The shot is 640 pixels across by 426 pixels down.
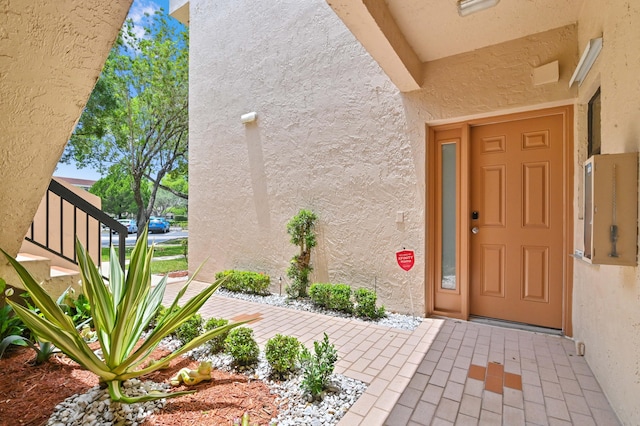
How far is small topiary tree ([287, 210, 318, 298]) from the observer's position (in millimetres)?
4445

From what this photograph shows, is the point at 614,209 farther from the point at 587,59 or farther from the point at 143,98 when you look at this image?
the point at 143,98

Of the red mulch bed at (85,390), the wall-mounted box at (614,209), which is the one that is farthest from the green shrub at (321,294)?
the wall-mounted box at (614,209)

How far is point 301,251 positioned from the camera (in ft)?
14.8

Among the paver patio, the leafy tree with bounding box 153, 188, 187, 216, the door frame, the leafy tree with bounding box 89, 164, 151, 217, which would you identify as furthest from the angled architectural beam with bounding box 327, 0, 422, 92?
the leafy tree with bounding box 153, 188, 187, 216

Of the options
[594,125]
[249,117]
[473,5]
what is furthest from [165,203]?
[594,125]

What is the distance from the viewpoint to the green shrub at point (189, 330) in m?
2.72

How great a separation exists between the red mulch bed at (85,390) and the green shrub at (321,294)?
1.87 metres

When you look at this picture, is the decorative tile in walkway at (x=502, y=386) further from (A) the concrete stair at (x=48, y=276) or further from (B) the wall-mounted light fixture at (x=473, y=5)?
(A) the concrete stair at (x=48, y=276)

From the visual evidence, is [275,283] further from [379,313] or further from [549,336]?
[549,336]

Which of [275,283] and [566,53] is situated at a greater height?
[566,53]

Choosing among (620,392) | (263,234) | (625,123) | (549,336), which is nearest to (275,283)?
(263,234)

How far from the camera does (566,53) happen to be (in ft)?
9.91

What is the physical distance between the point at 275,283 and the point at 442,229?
9.06ft

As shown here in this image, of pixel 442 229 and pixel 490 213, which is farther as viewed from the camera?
pixel 442 229
